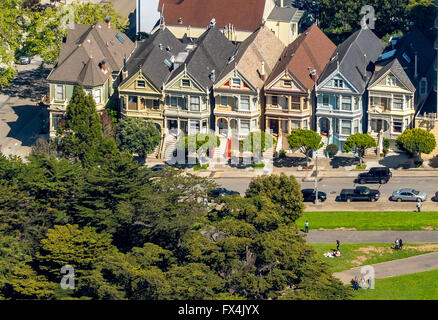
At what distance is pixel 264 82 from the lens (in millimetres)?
143750

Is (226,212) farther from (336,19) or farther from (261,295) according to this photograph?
(336,19)

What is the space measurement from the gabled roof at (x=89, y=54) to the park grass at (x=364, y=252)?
40984 mm

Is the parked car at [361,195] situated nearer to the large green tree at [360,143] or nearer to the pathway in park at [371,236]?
the pathway in park at [371,236]

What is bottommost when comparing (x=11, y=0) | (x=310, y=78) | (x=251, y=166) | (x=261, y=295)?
(x=261, y=295)

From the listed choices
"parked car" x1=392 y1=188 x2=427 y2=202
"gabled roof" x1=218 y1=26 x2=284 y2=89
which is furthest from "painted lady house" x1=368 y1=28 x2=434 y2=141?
"parked car" x1=392 y1=188 x2=427 y2=202

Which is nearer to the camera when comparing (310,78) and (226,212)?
(226,212)

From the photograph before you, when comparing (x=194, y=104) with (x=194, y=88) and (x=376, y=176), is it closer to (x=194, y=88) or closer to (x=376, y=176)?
(x=194, y=88)

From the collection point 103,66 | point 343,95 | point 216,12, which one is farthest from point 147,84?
point 343,95

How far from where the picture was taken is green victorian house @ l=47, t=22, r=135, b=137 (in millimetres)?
147500

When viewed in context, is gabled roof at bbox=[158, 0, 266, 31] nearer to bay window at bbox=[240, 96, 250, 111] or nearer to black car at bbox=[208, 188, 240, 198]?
bay window at bbox=[240, 96, 250, 111]

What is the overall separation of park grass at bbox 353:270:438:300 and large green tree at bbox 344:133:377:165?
26115mm
